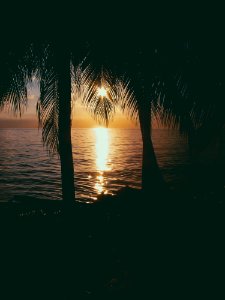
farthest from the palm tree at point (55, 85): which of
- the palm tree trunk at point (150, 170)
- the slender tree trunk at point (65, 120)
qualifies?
the palm tree trunk at point (150, 170)

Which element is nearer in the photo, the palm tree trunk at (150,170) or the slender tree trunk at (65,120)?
the slender tree trunk at (65,120)

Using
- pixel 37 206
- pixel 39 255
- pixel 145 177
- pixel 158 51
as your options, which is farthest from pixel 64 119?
pixel 145 177

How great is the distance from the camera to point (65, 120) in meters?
5.76

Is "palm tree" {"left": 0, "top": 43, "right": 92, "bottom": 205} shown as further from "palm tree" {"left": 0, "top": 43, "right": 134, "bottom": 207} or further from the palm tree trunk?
the palm tree trunk

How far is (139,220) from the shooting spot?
277 inches

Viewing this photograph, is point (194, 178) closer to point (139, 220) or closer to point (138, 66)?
point (139, 220)

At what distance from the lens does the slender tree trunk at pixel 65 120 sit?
5455 millimetres

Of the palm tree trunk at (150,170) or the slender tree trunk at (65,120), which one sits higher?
the slender tree trunk at (65,120)

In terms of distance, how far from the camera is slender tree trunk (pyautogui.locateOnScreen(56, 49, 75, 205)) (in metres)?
5.45

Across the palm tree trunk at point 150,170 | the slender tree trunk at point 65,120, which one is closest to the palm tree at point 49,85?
the slender tree trunk at point 65,120

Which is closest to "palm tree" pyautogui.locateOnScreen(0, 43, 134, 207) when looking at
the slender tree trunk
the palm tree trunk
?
the slender tree trunk

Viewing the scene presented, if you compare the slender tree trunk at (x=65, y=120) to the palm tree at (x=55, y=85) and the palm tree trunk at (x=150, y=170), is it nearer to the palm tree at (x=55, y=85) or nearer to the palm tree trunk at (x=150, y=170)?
the palm tree at (x=55, y=85)

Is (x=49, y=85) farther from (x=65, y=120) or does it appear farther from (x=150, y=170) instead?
(x=150, y=170)

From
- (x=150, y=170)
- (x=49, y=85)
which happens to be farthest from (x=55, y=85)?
(x=150, y=170)
